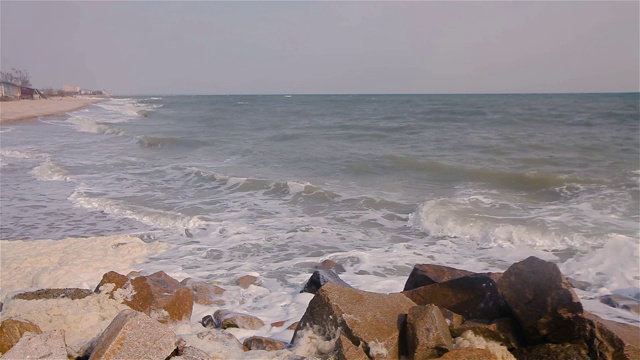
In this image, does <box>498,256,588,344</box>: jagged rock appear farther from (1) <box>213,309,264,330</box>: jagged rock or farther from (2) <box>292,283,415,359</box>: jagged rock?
(1) <box>213,309,264,330</box>: jagged rock

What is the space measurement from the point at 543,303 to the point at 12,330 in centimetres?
437

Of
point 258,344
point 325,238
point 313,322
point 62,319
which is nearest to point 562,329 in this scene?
point 313,322

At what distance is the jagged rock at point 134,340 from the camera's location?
3.37 meters

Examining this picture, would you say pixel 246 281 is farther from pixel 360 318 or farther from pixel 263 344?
pixel 360 318

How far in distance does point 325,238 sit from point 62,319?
233 inches

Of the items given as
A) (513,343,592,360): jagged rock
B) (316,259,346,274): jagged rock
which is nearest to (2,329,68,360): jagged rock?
(513,343,592,360): jagged rock

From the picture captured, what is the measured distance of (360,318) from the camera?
159 inches

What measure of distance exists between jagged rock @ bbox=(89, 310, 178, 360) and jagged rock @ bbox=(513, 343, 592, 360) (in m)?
2.87

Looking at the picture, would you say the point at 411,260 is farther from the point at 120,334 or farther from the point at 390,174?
the point at 390,174

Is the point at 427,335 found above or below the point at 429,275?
above

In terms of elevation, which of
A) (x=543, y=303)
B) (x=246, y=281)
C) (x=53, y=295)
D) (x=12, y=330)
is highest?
(x=543, y=303)

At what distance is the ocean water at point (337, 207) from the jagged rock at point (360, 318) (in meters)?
1.81

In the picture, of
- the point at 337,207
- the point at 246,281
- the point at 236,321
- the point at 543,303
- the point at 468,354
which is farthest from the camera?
the point at 337,207

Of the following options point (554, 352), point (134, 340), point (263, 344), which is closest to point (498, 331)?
point (554, 352)
